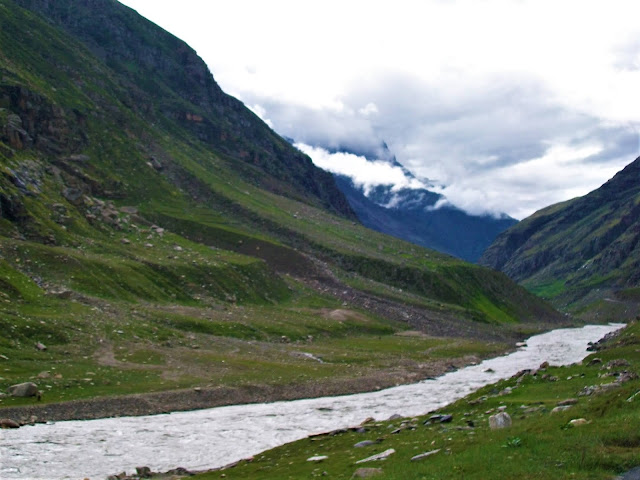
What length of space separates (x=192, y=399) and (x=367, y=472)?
44.3 meters

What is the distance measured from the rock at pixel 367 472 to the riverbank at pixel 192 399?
3670 cm

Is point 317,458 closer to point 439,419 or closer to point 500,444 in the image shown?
point 439,419

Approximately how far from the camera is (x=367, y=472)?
1190 inches

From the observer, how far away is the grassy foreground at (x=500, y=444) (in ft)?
81.3

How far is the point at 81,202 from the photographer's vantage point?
17788 centimetres

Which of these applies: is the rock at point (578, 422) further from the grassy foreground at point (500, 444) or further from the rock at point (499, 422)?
the rock at point (499, 422)

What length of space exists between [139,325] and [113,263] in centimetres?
3761

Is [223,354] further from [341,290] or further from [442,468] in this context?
[341,290]

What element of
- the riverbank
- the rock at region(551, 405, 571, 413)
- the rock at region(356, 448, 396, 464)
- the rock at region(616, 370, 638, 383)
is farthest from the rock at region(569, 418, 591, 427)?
the riverbank

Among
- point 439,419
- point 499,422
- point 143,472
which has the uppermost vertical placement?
point 499,422

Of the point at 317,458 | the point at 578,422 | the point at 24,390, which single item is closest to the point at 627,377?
the point at 578,422

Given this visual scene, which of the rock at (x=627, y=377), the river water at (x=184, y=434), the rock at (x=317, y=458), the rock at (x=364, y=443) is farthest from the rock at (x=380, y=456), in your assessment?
the rock at (x=627, y=377)

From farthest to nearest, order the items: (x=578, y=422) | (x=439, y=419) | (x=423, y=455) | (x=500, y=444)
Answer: (x=439, y=419) < (x=423, y=455) < (x=578, y=422) < (x=500, y=444)

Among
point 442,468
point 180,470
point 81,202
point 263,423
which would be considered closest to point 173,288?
point 81,202
